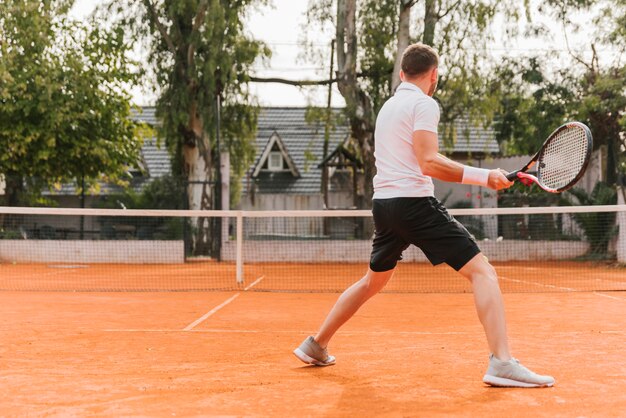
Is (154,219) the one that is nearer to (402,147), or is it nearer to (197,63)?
(197,63)

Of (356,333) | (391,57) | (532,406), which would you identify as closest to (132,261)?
(391,57)

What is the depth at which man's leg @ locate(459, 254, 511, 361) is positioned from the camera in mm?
4531

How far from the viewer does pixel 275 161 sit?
118ft

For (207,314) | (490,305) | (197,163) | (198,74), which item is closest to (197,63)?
(198,74)

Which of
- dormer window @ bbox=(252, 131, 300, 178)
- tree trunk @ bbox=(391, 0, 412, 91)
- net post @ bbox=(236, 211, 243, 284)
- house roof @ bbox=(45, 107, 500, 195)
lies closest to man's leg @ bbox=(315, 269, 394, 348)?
net post @ bbox=(236, 211, 243, 284)

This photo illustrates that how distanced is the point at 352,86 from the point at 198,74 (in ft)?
13.1

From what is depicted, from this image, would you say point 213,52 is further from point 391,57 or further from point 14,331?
point 14,331

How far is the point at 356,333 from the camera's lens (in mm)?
7109

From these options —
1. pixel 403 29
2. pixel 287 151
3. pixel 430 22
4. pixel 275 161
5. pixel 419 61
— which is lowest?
pixel 419 61

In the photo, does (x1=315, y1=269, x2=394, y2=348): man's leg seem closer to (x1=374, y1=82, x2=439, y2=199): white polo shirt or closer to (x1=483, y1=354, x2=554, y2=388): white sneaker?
(x1=374, y1=82, x2=439, y2=199): white polo shirt

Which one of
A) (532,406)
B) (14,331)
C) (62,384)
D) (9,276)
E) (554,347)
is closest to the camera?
(532,406)

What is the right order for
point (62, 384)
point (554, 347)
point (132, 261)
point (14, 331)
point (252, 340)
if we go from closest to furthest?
point (62, 384) → point (554, 347) → point (252, 340) → point (14, 331) → point (132, 261)

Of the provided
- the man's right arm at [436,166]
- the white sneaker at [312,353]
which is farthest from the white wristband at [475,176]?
the white sneaker at [312,353]

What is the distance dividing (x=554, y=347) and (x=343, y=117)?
16.1 metres
